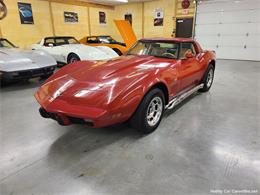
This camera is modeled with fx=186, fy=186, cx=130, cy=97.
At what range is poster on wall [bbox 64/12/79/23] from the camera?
11.1m

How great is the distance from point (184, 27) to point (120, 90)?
10664mm

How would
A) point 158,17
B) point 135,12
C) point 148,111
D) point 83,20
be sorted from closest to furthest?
point 148,111, point 83,20, point 158,17, point 135,12

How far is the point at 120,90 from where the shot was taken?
194cm

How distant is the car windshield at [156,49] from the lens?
3.04m

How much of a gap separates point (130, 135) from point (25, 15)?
32.5ft

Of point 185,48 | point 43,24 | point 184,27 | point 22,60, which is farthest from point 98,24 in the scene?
point 185,48

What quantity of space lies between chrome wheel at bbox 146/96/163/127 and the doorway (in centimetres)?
991

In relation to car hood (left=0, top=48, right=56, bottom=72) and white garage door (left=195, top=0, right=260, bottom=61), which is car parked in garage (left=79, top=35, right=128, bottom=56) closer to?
car hood (left=0, top=48, right=56, bottom=72)

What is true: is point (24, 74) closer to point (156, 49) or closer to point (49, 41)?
point (156, 49)

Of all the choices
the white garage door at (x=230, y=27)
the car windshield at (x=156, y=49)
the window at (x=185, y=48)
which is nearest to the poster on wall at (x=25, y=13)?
the car windshield at (x=156, y=49)

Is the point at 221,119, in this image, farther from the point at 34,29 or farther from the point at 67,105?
the point at 34,29

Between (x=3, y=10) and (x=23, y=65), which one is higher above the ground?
(x=3, y=10)

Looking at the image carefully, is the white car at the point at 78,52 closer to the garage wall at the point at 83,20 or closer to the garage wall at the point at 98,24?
the garage wall at the point at 83,20

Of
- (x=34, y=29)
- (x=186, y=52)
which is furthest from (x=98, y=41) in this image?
(x=186, y=52)
